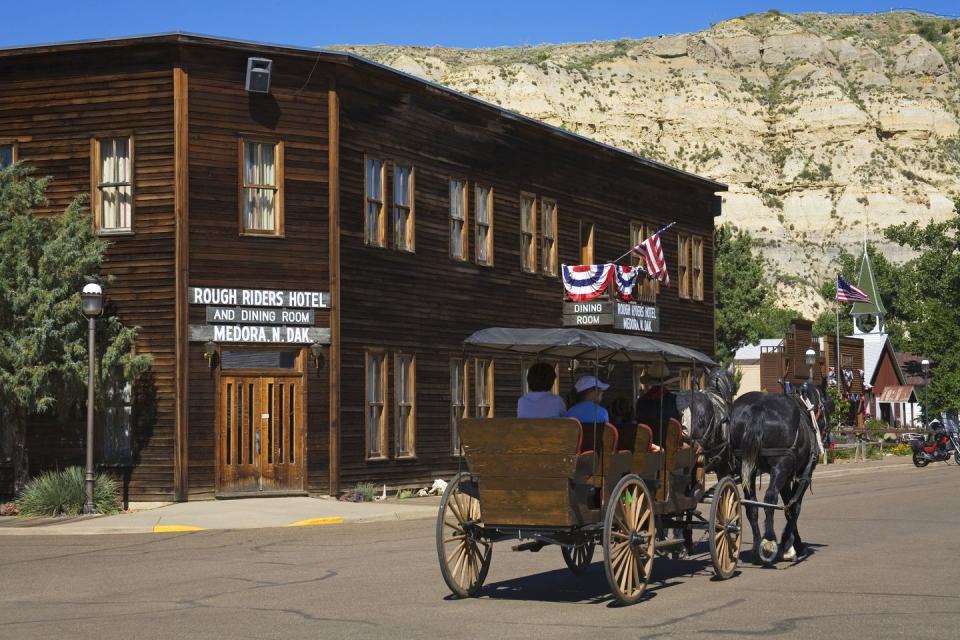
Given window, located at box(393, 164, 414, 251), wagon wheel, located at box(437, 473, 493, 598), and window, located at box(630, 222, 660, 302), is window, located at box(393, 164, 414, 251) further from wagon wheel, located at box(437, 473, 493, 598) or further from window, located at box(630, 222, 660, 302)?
wagon wheel, located at box(437, 473, 493, 598)

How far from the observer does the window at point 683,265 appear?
43031mm

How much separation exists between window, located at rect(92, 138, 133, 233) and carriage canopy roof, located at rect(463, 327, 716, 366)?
46.8 feet

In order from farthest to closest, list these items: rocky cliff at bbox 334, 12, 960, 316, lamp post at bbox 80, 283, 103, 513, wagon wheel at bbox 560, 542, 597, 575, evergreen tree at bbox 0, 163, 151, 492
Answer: rocky cliff at bbox 334, 12, 960, 316
evergreen tree at bbox 0, 163, 151, 492
lamp post at bbox 80, 283, 103, 513
wagon wheel at bbox 560, 542, 597, 575

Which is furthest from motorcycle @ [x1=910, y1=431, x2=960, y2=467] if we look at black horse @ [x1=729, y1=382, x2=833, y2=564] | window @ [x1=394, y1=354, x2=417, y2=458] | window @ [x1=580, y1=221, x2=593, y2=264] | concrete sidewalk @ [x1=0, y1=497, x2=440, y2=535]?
black horse @ [x1=729, y1=382, x2=833, y2=564]

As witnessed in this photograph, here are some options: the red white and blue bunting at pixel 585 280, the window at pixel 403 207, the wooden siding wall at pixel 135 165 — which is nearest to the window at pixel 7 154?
the wooden siding wall at pixel 135 165

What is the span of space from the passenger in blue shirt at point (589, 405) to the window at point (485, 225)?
65.9 feet

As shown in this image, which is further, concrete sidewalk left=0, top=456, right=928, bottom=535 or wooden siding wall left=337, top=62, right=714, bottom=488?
wooden siding wall left=337, top=62, right=714, bottom=488

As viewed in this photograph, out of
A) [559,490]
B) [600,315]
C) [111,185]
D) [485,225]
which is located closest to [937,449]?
[600,315]

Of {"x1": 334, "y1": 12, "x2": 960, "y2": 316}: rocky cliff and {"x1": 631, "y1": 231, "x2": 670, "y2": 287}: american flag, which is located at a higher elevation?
{"x1": 334, "y1": 12, "x2": 960, "y2": 316}: rocky cliff

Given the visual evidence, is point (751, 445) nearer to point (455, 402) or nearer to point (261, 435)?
point (261, 435)

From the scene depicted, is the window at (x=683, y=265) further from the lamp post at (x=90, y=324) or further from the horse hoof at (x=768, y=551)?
the horse hoof at (x=768, y=551)

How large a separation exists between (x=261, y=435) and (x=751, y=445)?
12.6m

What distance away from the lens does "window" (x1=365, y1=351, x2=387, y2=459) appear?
28.5 metres

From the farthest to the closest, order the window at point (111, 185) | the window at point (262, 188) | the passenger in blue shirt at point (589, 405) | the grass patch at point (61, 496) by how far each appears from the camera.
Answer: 1. the window at point (262, 188)
2. the window at point (111, 185)
3. the grass patch at point (61, 496)
4. the passenger in blue shirt at point (589, 405)
